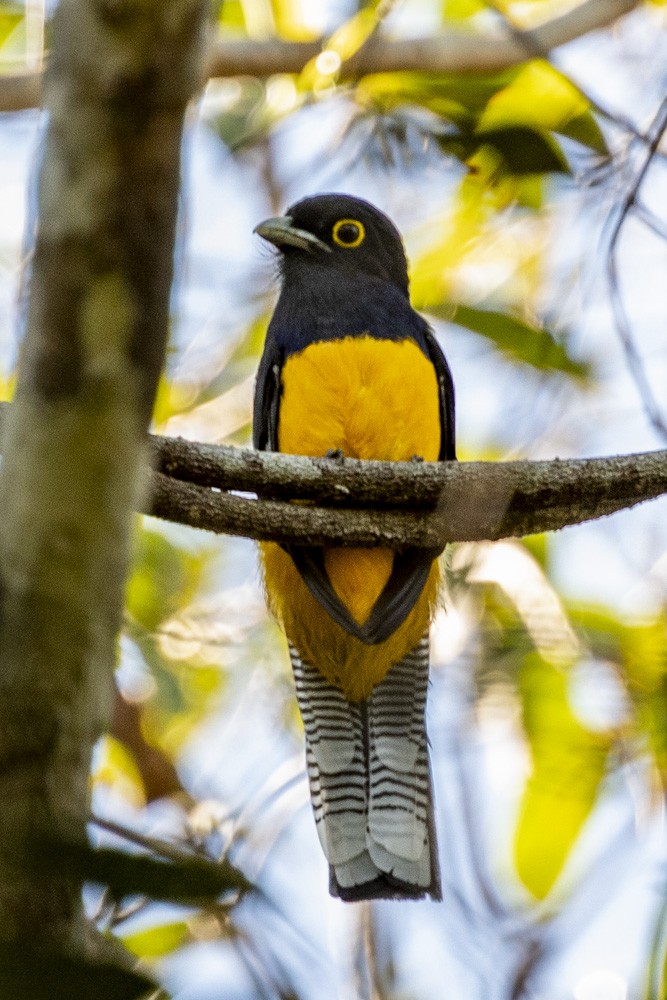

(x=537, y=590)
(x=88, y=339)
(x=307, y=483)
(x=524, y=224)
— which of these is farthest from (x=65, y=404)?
(x=524, y=224)

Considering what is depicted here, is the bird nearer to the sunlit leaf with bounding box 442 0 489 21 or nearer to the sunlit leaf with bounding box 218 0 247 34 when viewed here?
the sunlit leaf with bounding box 442 0 489 21

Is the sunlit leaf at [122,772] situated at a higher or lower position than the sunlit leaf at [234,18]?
lower

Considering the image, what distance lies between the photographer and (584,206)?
4719 millimetres

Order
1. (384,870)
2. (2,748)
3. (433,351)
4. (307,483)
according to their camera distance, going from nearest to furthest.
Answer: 1. (2,748)
2. (307,483)
3. (384,870)
4. (433,351)

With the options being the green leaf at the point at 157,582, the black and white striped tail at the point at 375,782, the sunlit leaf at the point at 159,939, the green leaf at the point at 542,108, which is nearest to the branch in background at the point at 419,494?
the green leaf at the point at 542,108

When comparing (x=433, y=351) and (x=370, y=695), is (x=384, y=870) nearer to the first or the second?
(x=370, y=695)

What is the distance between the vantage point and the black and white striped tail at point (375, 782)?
14.3ft

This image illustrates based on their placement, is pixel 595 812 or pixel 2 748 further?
pixel 595 812

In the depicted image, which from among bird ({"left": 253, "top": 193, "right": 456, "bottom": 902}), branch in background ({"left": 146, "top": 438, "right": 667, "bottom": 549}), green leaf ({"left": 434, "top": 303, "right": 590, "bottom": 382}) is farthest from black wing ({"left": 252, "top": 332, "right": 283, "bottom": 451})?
branch in background ({"left": 146, "top": 438, "right": 667, "bottom": 549})

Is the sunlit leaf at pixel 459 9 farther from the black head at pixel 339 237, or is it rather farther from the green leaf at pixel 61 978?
the green leaf at pixel 61 978

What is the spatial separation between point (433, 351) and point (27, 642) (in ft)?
11.7

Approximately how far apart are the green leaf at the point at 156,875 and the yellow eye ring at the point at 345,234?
3779 mm

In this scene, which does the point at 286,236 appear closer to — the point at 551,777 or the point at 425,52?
the point at 425,52

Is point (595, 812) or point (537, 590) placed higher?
point (537, 590)
